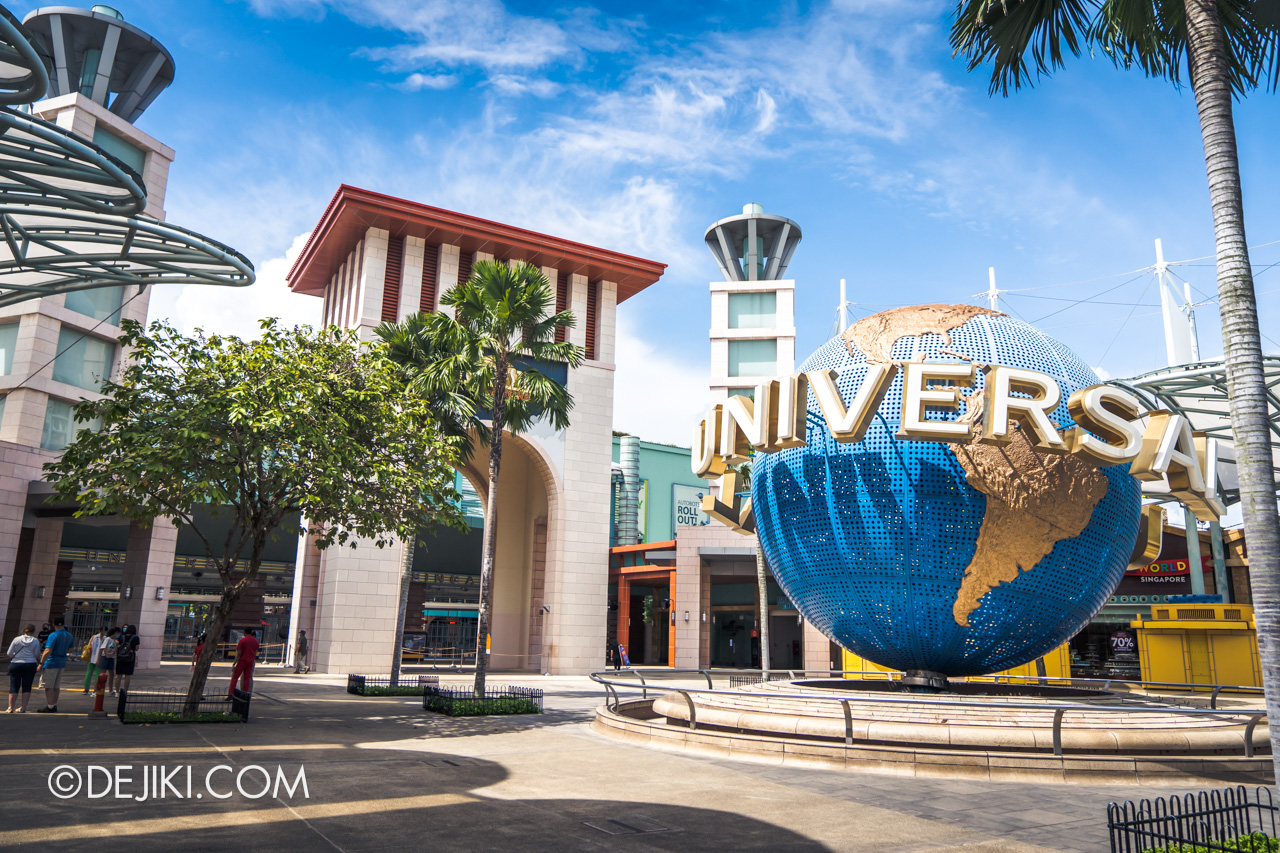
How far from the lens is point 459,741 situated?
13523 mm

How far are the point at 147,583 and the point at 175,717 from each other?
18.0m

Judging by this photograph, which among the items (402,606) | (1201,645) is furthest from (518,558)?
(1201,645)

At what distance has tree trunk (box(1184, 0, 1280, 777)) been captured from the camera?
21.2 feet

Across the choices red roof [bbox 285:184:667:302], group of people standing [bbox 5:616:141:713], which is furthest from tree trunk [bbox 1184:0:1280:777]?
red roof [bbox 285:184:667:302]

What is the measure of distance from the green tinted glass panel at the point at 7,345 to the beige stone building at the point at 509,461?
38.0 ft

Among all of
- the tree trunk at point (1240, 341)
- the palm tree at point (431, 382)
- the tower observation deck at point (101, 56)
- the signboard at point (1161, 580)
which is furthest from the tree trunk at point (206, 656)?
the signboard at point (1161, 580)

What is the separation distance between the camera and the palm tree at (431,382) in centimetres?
2048

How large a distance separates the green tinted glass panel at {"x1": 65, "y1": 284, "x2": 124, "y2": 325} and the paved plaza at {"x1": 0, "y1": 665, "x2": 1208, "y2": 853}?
22.9 metres

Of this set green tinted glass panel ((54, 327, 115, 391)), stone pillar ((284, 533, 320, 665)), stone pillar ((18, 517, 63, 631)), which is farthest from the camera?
stone pillar ((284, 533, 320, 665))

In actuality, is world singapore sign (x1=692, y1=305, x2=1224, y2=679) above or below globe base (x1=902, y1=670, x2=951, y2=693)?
above

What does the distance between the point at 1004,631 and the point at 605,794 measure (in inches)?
274

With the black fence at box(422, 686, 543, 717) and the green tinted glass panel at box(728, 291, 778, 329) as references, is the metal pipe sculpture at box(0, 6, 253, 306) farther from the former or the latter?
the green tinted glass panel at box(728, 291, 778, 329)

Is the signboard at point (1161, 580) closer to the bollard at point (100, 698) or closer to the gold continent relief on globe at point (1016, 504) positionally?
the gold continent relief on globe at point (1016, 504)

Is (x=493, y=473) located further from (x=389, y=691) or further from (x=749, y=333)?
(x=749, y=333)
